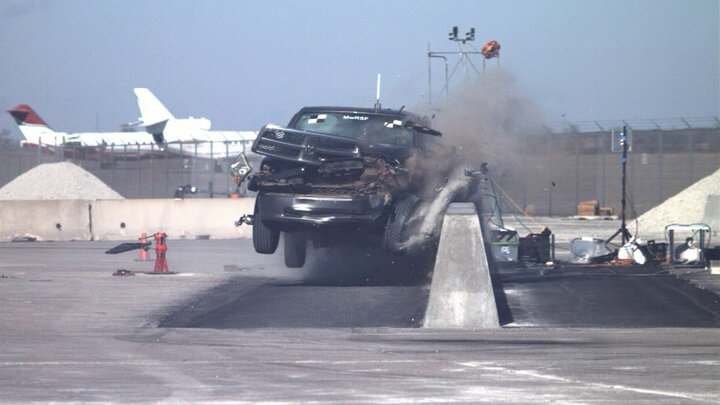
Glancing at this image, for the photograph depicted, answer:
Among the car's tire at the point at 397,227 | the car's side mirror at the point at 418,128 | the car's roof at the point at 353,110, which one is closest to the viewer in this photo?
the car's tire at the point at 397,227

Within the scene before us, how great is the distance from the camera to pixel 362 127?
41.8ft

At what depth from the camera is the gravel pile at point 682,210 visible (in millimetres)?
29891

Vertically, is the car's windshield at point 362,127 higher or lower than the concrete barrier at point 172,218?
higher

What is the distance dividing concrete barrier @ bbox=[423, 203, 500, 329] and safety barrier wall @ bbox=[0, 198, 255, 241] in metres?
15.0

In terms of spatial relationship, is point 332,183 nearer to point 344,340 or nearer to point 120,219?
point 344,340

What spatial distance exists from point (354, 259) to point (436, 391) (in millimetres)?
8681

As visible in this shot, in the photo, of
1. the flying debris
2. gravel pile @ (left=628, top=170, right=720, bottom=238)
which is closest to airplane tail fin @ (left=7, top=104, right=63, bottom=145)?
gravel pile @ (left=628, top=170, right=720, bottom=238)

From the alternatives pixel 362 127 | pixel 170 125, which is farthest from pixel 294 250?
pixel 170 125

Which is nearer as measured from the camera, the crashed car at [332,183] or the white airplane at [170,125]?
the crashed car at [332,183]

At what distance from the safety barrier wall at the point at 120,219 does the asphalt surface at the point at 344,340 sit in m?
9.64

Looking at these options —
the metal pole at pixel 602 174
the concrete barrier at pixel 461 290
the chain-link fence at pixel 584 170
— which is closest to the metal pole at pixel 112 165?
the chain-link fence at pixel 584 170

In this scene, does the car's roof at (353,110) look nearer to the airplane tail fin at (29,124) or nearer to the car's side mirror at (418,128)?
the car's side mirror at (418,128)

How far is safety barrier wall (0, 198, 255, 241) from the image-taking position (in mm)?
24375

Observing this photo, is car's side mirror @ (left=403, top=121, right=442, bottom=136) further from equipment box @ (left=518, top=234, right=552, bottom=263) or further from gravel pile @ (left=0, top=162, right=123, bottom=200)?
gravel pile @ (left=0, top=162, right=123, bottom=200)
